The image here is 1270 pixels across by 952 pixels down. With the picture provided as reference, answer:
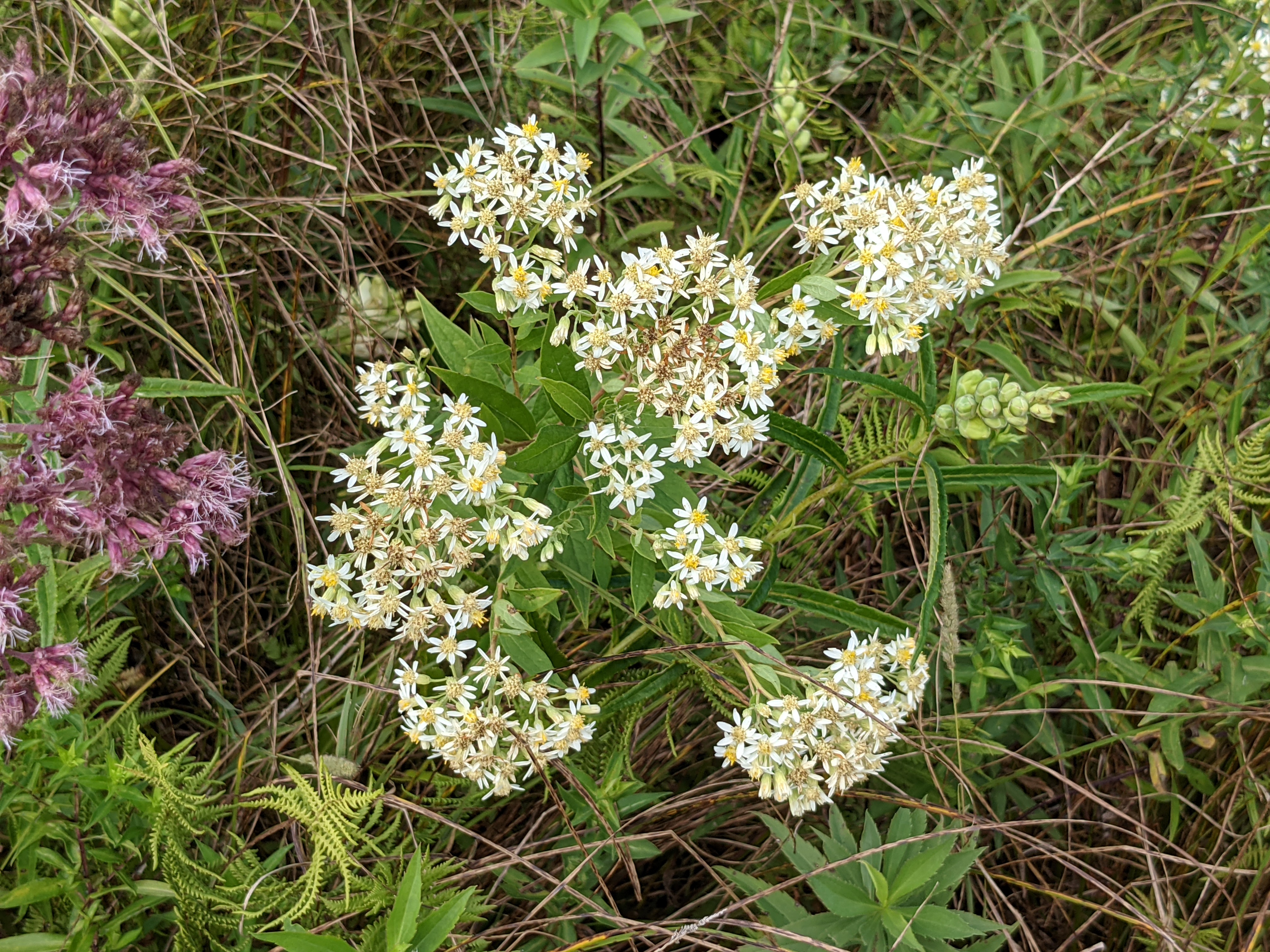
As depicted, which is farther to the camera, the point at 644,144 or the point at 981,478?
the point at 644,144

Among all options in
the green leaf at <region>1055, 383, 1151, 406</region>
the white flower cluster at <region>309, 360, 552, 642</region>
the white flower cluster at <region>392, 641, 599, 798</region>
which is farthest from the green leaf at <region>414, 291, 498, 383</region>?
the green leaf at <region>1055, 383, 1151, 406</region>

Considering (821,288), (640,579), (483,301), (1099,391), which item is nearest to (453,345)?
(483,301)

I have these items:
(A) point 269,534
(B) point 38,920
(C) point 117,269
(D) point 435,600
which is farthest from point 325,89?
(B) point 38,920

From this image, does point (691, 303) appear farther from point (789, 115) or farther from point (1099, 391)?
point (789, 115)

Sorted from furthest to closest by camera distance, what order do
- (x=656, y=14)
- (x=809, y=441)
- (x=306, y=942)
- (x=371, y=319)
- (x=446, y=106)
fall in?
(x=446, y=106), (x=371, y=319), (x=656, y=14), (x=809, y=441), (x=306, y=942)

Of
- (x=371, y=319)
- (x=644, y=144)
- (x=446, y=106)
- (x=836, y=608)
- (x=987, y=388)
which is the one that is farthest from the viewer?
(x=446, y=106)

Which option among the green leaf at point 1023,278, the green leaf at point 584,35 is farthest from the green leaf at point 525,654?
the green leaf at point 1023,278

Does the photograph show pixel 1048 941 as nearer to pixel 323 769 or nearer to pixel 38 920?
pixel 323 769

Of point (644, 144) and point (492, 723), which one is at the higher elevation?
point (644, 144)
